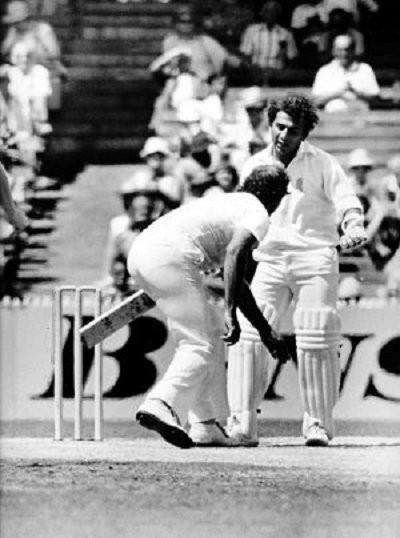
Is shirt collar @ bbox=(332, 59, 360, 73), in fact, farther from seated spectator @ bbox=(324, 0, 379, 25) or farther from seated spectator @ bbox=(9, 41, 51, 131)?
seated spectator @ bbox=(9, 41, 51, 131)

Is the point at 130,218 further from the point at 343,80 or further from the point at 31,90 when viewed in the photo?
the point at 343,80

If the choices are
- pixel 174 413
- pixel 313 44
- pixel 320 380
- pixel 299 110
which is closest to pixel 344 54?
pixel 313 44

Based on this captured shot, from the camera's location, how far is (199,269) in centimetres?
664

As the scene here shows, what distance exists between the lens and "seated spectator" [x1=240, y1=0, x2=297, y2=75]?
303 inches

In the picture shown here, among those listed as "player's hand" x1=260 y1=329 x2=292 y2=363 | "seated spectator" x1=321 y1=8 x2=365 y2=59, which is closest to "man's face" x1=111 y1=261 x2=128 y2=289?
"player's hand" x1=260 y1=329 x2=292 y2=363

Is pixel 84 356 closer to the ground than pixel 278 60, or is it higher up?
closer to the ground

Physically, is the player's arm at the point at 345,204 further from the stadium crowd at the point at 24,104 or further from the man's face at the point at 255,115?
the stadium crowd at the point at 24,104

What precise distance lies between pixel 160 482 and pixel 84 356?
106 centimetres

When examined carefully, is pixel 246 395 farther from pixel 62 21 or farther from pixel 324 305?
pixel 62 21

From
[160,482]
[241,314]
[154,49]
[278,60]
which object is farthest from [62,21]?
[160,482]

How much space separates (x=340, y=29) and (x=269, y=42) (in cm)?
30

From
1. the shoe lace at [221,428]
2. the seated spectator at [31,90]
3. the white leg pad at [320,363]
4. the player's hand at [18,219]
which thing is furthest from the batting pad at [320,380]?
the seated spectator at [31,90]

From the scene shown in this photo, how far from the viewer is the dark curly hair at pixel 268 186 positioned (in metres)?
6.70

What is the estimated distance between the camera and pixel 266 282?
23.2 feet
